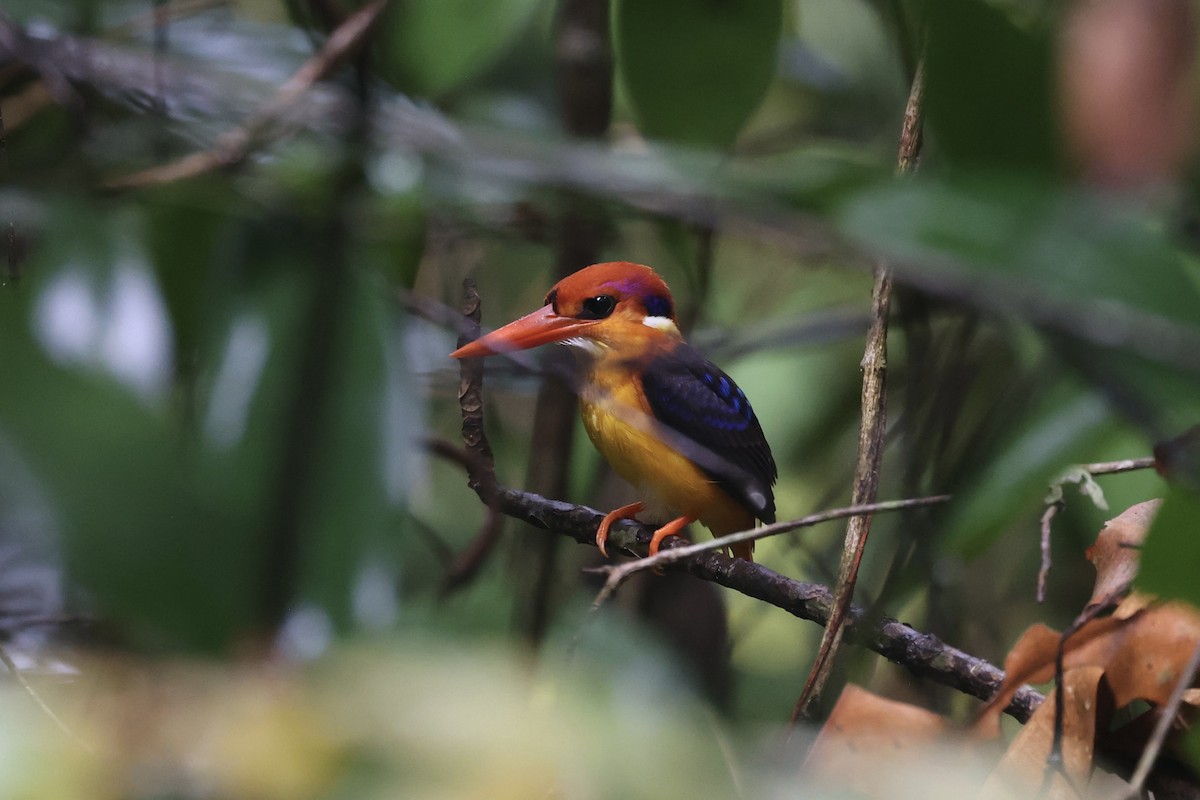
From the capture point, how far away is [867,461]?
576 millimetres

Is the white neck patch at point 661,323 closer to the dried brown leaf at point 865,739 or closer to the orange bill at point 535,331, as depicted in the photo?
the orange bill at point 535,331

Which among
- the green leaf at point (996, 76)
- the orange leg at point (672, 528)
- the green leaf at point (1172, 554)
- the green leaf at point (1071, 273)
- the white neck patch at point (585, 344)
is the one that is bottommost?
the orange leg at point (672, 528)

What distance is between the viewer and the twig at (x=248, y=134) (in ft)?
1.70

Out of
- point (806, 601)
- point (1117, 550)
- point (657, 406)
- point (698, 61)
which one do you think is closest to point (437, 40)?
point (698, 61)

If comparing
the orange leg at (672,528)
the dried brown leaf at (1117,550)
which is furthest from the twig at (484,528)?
the dried brown leaf at (1117,550)

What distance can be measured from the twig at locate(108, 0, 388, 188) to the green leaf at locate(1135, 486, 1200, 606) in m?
0.38

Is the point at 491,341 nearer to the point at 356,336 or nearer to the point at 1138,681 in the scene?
the point at 356,336

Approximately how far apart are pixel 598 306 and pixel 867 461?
264 millimetres

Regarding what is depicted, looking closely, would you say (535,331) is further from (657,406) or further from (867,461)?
(867,461)

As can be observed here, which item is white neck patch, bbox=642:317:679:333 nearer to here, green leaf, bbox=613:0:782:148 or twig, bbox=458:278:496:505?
green leaf, bbox=613:0:782:148

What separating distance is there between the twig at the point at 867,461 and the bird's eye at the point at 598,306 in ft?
0.75

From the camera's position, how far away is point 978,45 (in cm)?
35

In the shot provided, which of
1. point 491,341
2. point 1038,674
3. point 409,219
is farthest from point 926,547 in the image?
point 409,219

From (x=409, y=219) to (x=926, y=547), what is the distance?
38 cm
